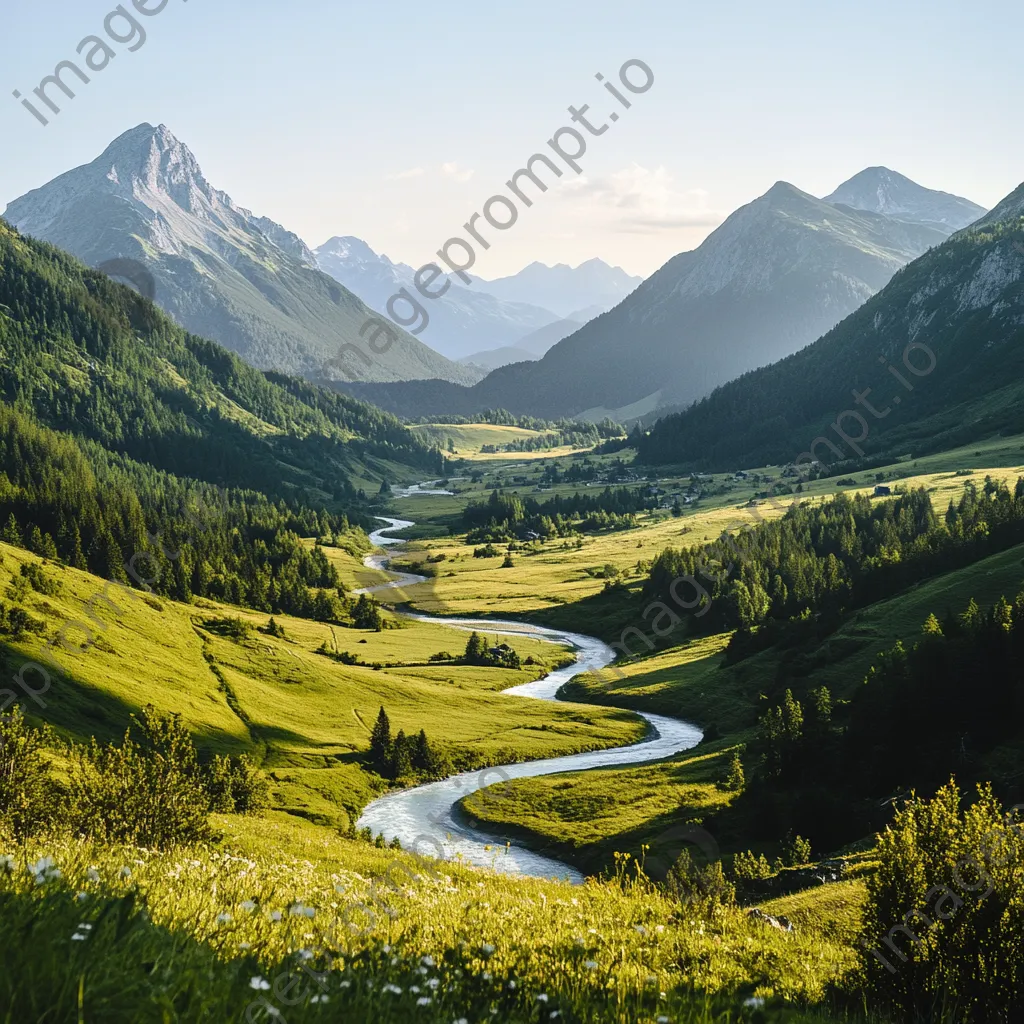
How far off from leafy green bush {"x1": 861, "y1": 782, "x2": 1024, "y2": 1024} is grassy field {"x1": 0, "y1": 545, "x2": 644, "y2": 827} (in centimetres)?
7588

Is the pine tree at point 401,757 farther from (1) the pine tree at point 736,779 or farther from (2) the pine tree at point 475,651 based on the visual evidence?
(2) the pine tree at point 475,651

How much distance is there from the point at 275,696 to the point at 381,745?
20214 millimetres

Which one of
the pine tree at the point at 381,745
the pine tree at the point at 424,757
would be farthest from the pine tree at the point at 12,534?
the pine tree at the point at 424,757

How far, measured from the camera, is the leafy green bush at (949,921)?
10.7 m

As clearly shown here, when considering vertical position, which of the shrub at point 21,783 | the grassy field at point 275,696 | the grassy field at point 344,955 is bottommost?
the grassy field at point 275,696

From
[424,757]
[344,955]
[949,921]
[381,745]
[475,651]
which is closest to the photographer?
[344,955]

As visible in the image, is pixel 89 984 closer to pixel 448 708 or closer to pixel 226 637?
pixel 448 708

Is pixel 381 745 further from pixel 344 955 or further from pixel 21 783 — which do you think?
pixel 344 955

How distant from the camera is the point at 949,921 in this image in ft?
37.0

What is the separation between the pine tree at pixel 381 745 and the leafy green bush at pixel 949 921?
9243cm

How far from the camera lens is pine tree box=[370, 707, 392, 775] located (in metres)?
100

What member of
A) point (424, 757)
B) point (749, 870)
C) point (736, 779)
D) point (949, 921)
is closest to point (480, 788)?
point (424, 757)

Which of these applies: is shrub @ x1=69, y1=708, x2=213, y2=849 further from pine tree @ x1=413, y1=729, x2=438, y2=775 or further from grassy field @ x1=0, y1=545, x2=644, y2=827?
pine tree @ x1=413, y1=729, x2=438, y2=775

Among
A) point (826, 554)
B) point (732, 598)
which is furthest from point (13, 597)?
point (826, 554)
